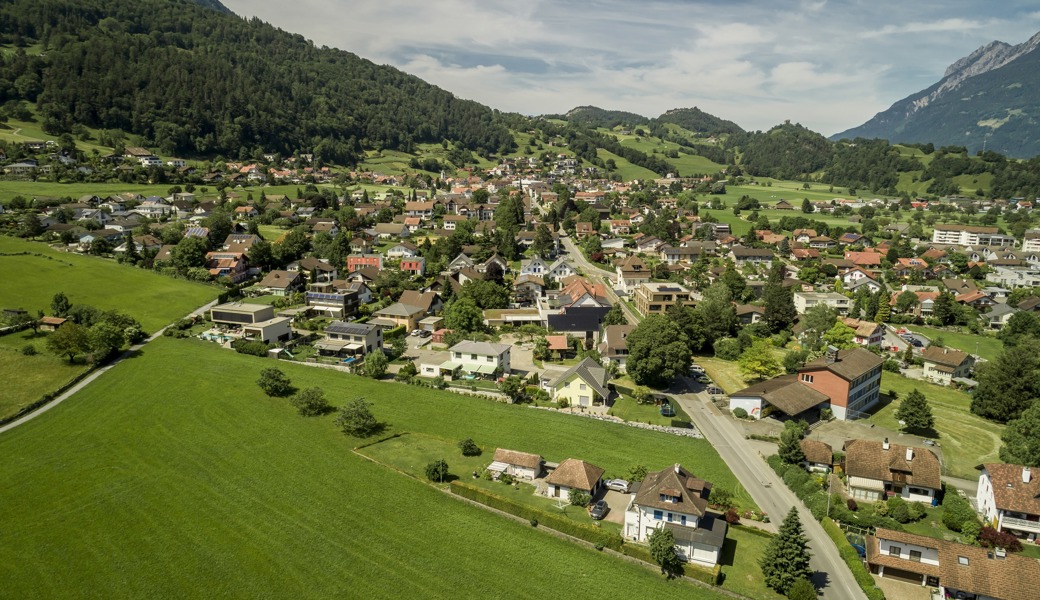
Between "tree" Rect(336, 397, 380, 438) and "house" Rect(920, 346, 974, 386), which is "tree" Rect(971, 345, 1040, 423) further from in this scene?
"tree" Rect(336, 397, 380, 438)

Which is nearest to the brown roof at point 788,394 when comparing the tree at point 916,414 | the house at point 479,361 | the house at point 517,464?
the tree at point 916,414

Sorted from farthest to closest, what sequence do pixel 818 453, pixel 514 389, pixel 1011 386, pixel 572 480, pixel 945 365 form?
pixel 945 365
pixel 514 389
pixel 1011 386
pixel 818 453
pixel 572 480

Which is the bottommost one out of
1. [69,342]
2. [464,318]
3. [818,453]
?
[818,453]

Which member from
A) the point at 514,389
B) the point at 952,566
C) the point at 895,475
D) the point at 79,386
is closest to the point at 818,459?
the point at 895,475

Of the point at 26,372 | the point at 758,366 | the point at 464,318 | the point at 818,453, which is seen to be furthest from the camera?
the point at 464,318

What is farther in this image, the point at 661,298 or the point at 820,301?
the point at 820,301

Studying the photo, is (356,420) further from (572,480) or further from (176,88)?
(176,88)

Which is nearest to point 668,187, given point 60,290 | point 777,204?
point 777,204
